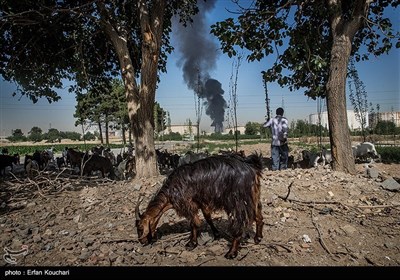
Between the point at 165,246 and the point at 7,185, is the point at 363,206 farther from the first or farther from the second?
the point at 7,185

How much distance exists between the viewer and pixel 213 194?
155 inches

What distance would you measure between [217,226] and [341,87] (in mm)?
5095

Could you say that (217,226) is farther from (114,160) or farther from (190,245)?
(114,160)

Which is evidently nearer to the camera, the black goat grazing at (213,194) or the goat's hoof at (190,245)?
the black goat grazing at (213,194)

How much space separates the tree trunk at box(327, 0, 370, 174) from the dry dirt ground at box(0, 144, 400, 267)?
1.98ft

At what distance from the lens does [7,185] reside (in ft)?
26.5

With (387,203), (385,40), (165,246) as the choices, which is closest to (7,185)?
(165,246)

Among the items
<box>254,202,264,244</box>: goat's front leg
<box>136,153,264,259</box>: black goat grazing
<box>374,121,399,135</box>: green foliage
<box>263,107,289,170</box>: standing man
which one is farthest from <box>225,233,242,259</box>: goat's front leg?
<box>374,121,399,135</box>: green foliage

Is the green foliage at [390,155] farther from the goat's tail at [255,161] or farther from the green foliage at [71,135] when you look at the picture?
the green foliage at [71,135]

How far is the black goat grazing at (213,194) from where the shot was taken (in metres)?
3.85

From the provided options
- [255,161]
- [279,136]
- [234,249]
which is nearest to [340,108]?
[279,136]

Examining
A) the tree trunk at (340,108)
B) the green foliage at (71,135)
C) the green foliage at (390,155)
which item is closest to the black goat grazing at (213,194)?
the tree trunk at (340,108)

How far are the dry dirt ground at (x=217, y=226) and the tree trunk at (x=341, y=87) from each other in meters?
0.60

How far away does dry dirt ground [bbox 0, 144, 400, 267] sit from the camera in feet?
12.8
